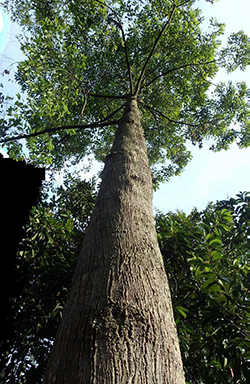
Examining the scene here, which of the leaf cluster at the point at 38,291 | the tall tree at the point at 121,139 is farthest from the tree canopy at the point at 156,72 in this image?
the leaf cluster at the point at 38,291

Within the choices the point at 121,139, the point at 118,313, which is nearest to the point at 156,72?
the point at 121,139

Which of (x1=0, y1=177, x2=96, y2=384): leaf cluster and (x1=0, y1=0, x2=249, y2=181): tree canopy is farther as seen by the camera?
(x1=0, y1=0, x2=249, y2=181): tree canopy

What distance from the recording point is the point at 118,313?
100cm

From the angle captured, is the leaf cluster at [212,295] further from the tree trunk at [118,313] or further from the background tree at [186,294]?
the tree trunk at [118,313]

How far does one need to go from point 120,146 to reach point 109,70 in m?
5.70

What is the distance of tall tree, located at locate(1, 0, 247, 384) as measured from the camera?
0.93 m

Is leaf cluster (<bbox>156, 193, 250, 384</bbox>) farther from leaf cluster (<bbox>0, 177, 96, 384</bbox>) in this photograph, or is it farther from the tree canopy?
the tree canopy

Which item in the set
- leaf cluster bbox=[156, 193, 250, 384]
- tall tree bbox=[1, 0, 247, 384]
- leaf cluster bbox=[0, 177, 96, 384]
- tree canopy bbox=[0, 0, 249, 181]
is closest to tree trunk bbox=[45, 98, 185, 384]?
tall tree bbox=[1, 0, 247, 384]

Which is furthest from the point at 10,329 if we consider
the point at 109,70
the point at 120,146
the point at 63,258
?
the point at 109,70

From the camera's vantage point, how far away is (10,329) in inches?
98.7

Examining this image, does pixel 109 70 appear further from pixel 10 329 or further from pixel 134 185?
pixel 10 329

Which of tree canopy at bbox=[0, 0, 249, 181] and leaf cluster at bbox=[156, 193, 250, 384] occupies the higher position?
tree canopy at bbox=[0, 0, 249, 181]

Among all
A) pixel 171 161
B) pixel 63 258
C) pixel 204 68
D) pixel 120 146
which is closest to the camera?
pixel 120 146

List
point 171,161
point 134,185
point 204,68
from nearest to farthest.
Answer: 1. point 134,185
2. point 204,68
3. point 171,161
